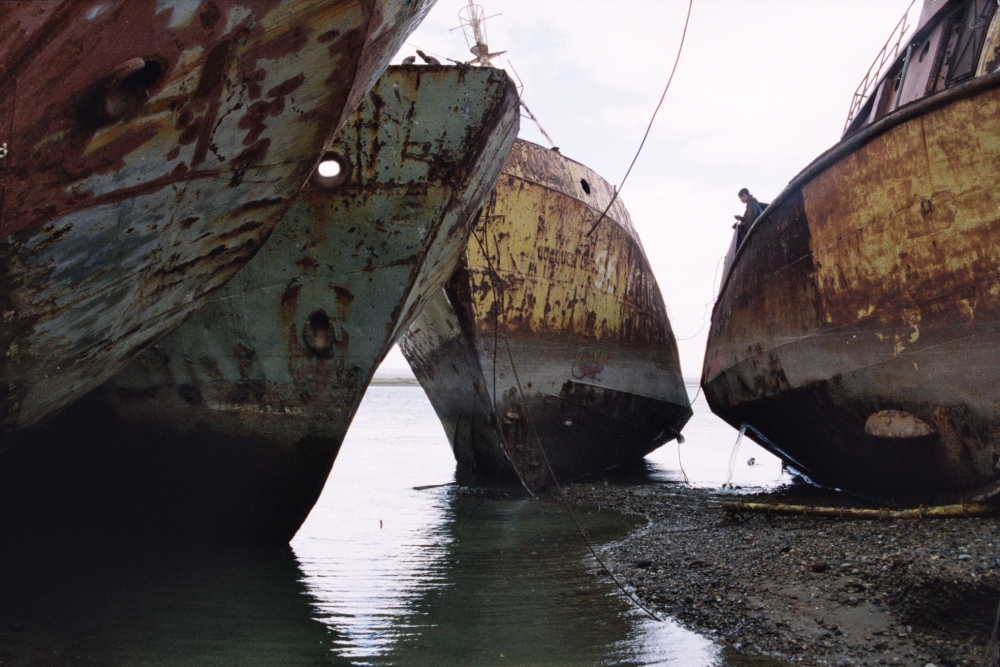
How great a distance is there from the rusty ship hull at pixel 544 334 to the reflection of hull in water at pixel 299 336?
2799mm

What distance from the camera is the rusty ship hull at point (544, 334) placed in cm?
820

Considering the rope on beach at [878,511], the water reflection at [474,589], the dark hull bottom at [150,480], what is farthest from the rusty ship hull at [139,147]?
the rope on beach at [878,511]

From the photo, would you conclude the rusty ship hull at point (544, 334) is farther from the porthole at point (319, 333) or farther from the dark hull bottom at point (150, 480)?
the dark hull bottom at point (150, 480)

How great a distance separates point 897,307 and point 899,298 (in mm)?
71

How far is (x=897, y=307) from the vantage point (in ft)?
18.6

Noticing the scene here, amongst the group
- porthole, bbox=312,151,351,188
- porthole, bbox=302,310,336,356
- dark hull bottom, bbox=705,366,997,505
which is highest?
porthole, bbox=312,151,351,188

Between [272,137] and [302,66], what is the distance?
0.37 meters

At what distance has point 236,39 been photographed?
2.46 metres

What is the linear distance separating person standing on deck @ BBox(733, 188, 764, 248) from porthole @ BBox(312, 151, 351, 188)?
6.01m

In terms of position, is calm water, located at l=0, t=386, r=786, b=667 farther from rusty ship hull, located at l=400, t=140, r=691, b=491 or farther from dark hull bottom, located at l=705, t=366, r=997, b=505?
dark hull bottom, located at l=705, t=366, r=997, b=505

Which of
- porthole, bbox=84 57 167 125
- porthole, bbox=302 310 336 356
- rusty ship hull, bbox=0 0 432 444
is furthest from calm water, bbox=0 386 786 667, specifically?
porthole, bbox=84 57 167 125

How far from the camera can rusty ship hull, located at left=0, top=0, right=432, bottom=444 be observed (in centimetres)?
207

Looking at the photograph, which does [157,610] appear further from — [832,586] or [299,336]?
[832,586]

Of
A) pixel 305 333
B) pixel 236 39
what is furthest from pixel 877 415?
pixel 236 39
